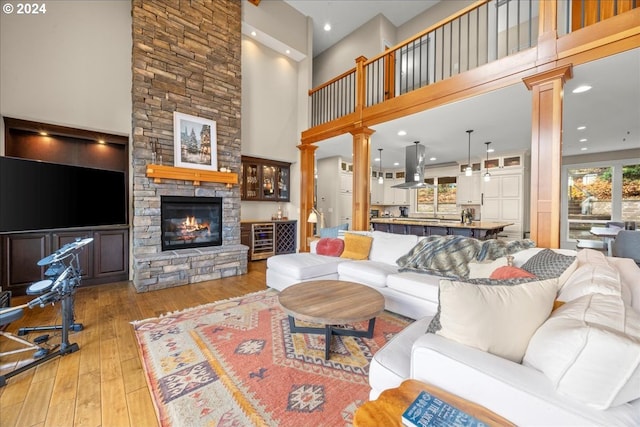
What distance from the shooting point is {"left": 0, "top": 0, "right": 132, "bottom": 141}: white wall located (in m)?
3.17

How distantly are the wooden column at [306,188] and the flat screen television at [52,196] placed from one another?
367cm

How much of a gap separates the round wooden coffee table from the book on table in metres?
0.97

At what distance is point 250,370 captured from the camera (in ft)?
6.07

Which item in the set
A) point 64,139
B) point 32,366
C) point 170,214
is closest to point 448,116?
point 170,214

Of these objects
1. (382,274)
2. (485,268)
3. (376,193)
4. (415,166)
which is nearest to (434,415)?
(485,268)

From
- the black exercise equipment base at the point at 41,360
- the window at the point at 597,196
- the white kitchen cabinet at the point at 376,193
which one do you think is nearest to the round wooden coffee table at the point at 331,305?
the black exercise equipment base at the point at 41,360

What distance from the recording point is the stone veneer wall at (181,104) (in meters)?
3.77

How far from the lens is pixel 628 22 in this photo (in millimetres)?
2504

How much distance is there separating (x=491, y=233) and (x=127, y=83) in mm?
6875

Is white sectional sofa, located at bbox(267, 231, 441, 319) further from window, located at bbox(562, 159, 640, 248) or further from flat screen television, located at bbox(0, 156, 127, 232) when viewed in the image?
window, located at bbox(562, 159, 640, 248)

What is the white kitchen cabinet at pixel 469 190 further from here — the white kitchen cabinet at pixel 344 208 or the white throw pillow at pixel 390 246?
the white throw pillow at pixel 390 246

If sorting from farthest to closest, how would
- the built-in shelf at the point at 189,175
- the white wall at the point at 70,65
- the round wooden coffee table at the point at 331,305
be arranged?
the built-in shelf at the point at 189,175 < the white wall at the point at 70,65 < the round wooden coffee table at the point at 331,305

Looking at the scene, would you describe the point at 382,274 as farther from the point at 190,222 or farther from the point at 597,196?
the point at 597,196

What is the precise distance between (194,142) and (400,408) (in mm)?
4493
